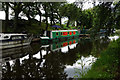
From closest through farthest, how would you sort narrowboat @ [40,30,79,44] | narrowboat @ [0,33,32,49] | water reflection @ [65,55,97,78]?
1. water reflection @ [65,55,97,78]
2. narrowboat @ [0,33,32,49]
3. narrowboat @ [40,30,79,44]

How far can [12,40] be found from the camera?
52.9 feet

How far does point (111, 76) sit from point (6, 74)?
5993 millimetres

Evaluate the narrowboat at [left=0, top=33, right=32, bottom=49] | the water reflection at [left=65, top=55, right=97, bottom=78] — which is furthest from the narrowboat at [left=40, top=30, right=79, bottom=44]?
the water reflection at [left=65, top=55, right=97, bottom=78]

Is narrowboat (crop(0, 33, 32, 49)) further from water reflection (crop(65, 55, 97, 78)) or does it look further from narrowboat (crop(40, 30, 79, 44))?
water reflection (crop(65, 55, 97, 78))

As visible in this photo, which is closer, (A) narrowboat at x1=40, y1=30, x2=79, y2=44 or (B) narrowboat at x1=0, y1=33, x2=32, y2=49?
(B) narrowboat at x1=0, y1=33, x2=32, y2=49

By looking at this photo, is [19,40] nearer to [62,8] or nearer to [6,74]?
[6,74]

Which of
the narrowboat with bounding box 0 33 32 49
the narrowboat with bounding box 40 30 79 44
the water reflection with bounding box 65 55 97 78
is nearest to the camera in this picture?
the water reflection with bounding box 65 55 97 78

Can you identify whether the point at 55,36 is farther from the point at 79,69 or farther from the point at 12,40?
the point at 79,69

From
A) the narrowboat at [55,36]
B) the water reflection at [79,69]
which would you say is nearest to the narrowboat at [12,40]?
the narrowboat at [55,36]

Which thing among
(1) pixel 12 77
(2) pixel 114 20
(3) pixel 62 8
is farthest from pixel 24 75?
(3) pixel 62 8

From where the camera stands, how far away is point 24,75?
23.5 ft

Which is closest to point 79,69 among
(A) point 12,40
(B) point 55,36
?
(A) point 12,40

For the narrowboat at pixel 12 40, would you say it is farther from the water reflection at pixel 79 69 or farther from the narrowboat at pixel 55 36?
the water reflection at pixel 79 69

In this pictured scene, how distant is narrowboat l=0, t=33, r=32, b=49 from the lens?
48.9 feet
